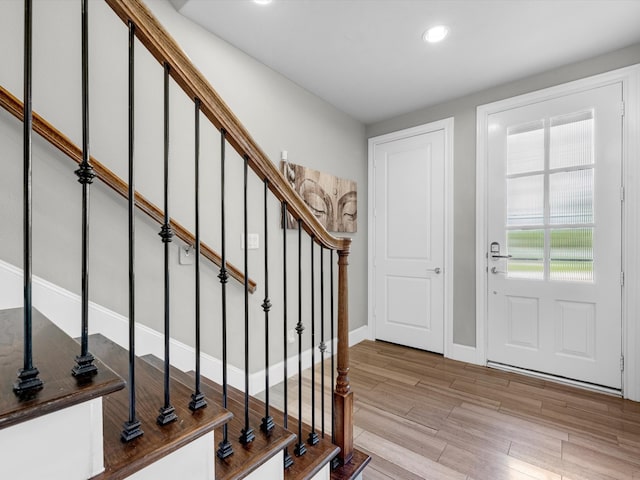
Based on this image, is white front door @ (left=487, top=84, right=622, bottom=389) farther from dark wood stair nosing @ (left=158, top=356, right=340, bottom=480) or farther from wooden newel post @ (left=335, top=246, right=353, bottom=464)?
dark wood stair nosing @ (left=158, top=356, right=340, bottom=480)

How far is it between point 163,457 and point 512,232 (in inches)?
114

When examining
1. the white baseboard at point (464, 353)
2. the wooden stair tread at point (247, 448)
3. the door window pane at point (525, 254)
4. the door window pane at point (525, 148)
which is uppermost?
the door window pane at point (525, 148)

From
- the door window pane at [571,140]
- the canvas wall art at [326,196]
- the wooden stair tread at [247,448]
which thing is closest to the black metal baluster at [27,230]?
the wooden stair tread at [247,448]

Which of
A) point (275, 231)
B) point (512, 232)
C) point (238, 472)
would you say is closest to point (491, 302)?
point (512, 232)

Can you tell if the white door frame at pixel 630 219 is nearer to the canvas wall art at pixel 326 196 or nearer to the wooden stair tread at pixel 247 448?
the canvas wall art at pixel 326 196

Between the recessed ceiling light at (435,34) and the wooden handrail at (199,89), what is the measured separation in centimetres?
169

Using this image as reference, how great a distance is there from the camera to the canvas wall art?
2633mm

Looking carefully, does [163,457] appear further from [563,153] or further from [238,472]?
[563,153]

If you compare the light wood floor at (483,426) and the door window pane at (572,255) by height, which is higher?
the door window pane at (572,255)

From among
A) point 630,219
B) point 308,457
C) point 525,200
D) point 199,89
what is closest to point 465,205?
point 525,200

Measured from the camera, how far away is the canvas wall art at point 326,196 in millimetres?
2633

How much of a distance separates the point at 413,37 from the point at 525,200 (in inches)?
64.1

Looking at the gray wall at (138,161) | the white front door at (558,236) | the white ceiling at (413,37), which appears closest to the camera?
the gray wall at (138,161)

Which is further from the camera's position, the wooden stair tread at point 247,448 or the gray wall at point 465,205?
the gray wall at point 465,205
